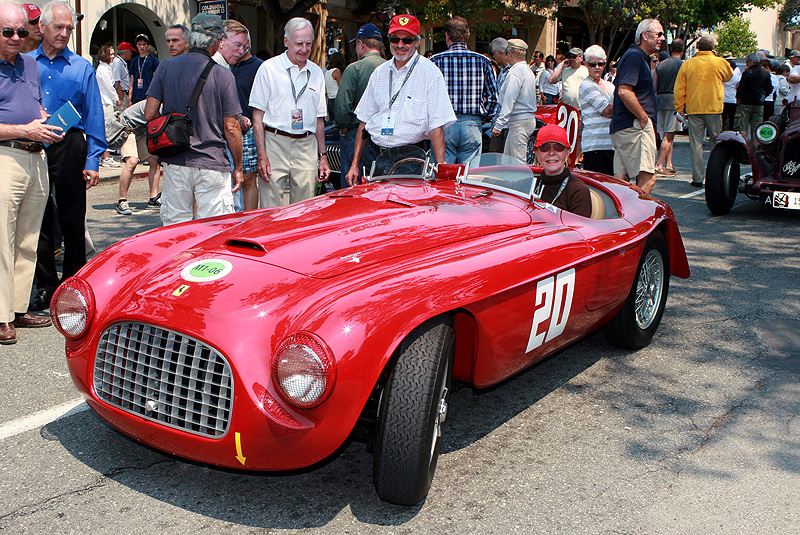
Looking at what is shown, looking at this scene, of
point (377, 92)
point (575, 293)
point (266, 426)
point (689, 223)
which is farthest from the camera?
point (689, 223)

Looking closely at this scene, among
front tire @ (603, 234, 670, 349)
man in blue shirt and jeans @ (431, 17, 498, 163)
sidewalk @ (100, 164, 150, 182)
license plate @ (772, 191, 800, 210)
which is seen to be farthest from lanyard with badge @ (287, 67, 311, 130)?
sidewalk @ (100, 164, 150, 182)

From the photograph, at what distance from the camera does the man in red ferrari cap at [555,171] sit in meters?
4.38

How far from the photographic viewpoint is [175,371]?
8.92 feet

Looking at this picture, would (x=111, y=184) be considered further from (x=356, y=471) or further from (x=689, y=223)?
(x=356, y=471)

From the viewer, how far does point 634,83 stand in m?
6.89

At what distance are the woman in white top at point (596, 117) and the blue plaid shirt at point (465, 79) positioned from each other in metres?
1.25

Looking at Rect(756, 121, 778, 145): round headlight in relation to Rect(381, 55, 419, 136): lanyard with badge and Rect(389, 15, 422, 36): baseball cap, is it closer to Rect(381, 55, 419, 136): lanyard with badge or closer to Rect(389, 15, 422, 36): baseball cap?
Rect(381, 55, 419, 136): lanyard with badge

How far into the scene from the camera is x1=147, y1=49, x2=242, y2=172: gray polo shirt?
496 cm

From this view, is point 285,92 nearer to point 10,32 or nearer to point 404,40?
point 404,40

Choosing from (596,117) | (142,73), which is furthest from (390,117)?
(142,73)

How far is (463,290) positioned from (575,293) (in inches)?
34.1

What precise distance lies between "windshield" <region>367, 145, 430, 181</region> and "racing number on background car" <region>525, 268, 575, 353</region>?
50.9 inches

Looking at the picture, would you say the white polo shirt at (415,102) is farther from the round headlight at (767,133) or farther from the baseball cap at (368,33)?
the round headlight at (767,133)

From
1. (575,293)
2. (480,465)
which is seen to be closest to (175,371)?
(480,465)
